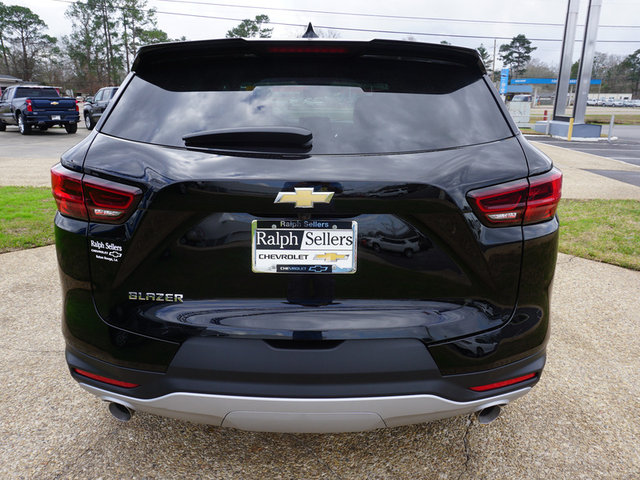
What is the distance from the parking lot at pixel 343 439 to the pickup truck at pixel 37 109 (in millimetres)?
20758

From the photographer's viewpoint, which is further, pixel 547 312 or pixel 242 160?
pixel 547 312

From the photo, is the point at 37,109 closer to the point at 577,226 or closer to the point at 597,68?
the point at 577,226

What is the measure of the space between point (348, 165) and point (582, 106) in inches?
1077

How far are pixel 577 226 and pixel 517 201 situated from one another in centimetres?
569

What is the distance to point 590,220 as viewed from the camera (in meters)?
7.02

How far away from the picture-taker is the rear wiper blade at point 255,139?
1713 millimetres

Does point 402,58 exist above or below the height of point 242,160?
above

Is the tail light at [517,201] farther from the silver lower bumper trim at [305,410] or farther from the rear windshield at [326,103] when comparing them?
the silver lower bumper trim at [305,410]

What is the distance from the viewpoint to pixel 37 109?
20594mm

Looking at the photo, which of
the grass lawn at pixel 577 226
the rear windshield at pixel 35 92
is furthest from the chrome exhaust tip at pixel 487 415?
the rear windshield at pixel 35 92

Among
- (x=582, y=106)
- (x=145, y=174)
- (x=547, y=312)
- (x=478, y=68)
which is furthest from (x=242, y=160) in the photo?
(x=582, y=106)

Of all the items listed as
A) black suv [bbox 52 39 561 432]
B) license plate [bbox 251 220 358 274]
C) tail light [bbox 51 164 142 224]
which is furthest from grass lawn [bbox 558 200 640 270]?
tail light [bbox 51 164 142 224]

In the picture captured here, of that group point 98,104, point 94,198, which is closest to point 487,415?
point 94,198

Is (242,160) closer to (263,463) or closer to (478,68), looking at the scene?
(478,68)
